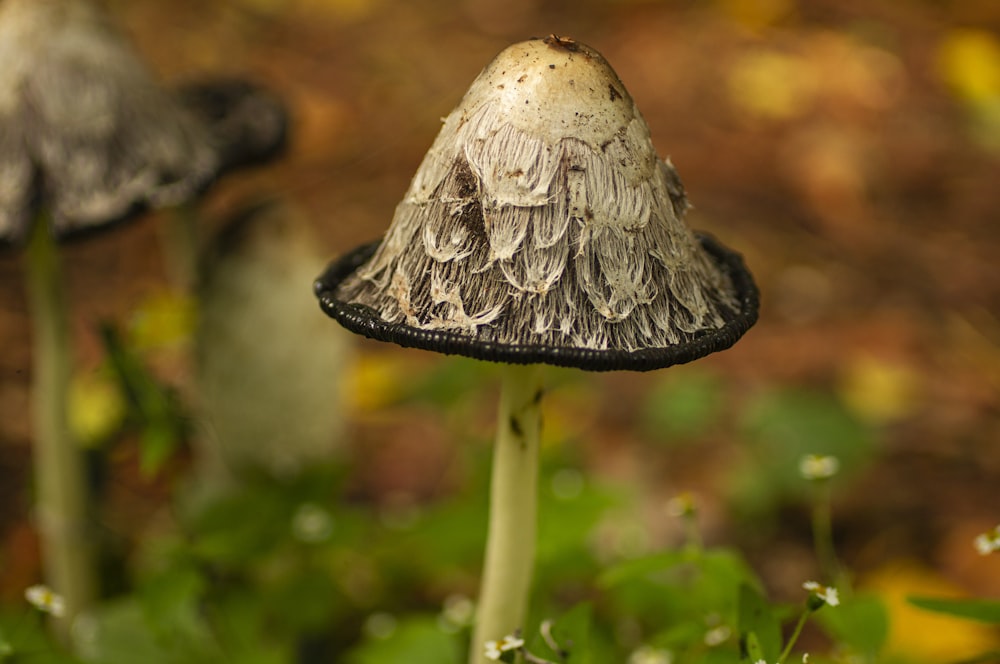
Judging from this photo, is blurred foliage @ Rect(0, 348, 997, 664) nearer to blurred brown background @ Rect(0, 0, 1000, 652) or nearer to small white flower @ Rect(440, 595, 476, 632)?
small white flower @ Rect(440, 595, 476, 632)

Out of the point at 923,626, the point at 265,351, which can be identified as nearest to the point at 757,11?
the point at 923,626

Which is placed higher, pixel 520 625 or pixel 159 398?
pixel 159 398

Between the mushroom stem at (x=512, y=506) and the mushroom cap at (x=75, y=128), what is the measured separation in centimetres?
96

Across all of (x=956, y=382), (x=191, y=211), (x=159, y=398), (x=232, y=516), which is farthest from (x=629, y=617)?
(x=956, y=382)

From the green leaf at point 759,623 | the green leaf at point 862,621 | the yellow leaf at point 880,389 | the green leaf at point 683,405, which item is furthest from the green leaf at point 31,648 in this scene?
the yellow leaf at point 880,389

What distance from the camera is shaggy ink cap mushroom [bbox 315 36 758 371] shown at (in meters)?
1.15

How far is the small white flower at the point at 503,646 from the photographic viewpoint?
4.28ft

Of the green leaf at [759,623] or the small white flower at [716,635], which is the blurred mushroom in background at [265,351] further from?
the green leaf at [759,623]

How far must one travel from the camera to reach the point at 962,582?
2.63 metres

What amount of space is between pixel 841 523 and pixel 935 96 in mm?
3089

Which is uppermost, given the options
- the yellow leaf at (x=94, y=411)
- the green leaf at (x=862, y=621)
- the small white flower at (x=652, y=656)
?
the yellow leaf at (x=94, y=411)

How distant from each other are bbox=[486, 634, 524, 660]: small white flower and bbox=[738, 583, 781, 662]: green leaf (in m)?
0.29

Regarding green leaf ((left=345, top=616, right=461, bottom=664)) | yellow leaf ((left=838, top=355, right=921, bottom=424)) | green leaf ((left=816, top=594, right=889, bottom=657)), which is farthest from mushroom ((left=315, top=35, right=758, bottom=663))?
yellow leaf ((left=838, top=355, right=921, bottom=424))

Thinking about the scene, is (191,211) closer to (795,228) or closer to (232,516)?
(232,516)
